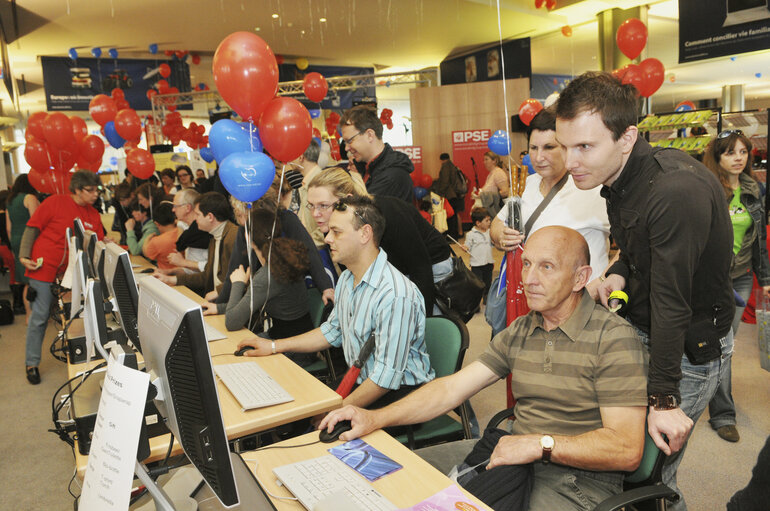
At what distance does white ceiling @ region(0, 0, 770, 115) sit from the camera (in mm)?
8453

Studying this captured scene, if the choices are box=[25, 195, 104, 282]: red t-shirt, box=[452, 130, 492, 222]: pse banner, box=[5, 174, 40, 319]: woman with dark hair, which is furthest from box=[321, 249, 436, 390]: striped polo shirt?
box=[452, 130, 492, 222]: pse banner

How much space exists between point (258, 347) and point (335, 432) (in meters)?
0.96

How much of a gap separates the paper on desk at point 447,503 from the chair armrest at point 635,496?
33 cm

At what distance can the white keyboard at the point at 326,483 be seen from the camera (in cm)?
128

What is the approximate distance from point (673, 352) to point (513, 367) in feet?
1.53

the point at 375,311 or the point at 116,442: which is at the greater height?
the point at 116,442

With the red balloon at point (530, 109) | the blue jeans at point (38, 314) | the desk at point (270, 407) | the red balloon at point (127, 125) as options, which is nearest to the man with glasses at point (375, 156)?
the desk at point (270, 407)

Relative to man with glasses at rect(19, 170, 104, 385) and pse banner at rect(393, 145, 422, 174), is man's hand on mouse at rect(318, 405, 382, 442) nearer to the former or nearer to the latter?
man with glasses at rect(19, 170, 104, 385)

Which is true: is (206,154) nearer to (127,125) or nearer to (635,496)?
(127,125)

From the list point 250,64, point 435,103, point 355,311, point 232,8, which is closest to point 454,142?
point 435,103

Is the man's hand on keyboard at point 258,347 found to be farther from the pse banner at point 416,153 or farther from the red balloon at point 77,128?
the pse banner at point 416,153

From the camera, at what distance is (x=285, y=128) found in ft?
10.9

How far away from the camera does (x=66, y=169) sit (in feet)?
19.6

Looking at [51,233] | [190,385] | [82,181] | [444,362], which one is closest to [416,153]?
[82,181]
